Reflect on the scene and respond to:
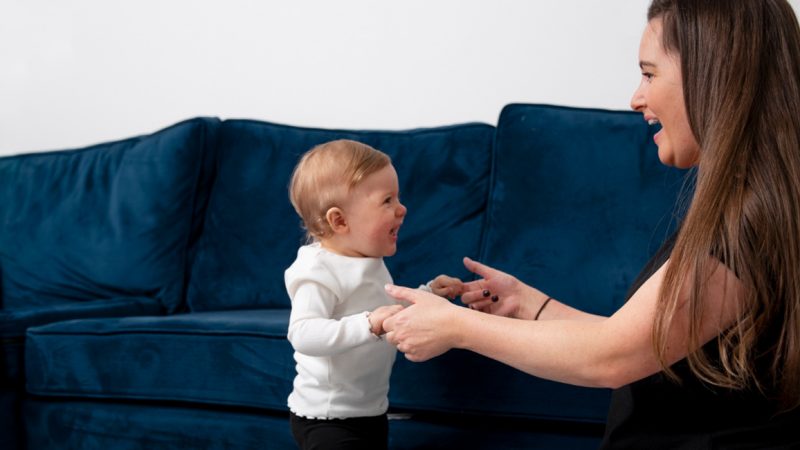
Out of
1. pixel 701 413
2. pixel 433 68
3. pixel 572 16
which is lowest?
pixel 701 413

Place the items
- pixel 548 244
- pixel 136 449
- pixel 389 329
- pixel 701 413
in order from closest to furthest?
pixel 701 413
pixel 389 329
pixel 136 449
pixel 548 244

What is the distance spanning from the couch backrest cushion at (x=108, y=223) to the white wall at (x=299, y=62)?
48 cm

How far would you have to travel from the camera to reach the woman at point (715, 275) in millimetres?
1261

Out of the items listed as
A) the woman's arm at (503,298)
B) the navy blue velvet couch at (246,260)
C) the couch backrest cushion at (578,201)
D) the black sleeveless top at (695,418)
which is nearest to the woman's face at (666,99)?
the black sleeveless top at (695,418)

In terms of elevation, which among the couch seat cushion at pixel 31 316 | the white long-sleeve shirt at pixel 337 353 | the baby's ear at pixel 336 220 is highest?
the baby's ear at pixel 336 220

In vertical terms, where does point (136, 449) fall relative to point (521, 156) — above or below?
below

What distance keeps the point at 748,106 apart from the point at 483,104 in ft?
6.38

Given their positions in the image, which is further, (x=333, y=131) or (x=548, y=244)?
(x=333, y=131)

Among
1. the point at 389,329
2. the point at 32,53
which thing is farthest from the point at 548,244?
the point at 32,53

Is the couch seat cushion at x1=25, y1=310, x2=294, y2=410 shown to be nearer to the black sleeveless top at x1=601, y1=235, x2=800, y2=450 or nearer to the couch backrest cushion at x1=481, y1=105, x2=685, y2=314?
the couch backrest cushion at x1=481, y1=105, x2=685, y2=314

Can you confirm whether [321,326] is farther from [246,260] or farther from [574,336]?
[246,260]

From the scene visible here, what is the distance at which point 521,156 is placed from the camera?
2.66 metres

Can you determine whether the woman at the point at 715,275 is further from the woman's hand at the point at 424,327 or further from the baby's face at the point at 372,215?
the baby's face at the point at 372,215

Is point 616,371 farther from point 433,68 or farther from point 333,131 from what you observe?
point 433,68
